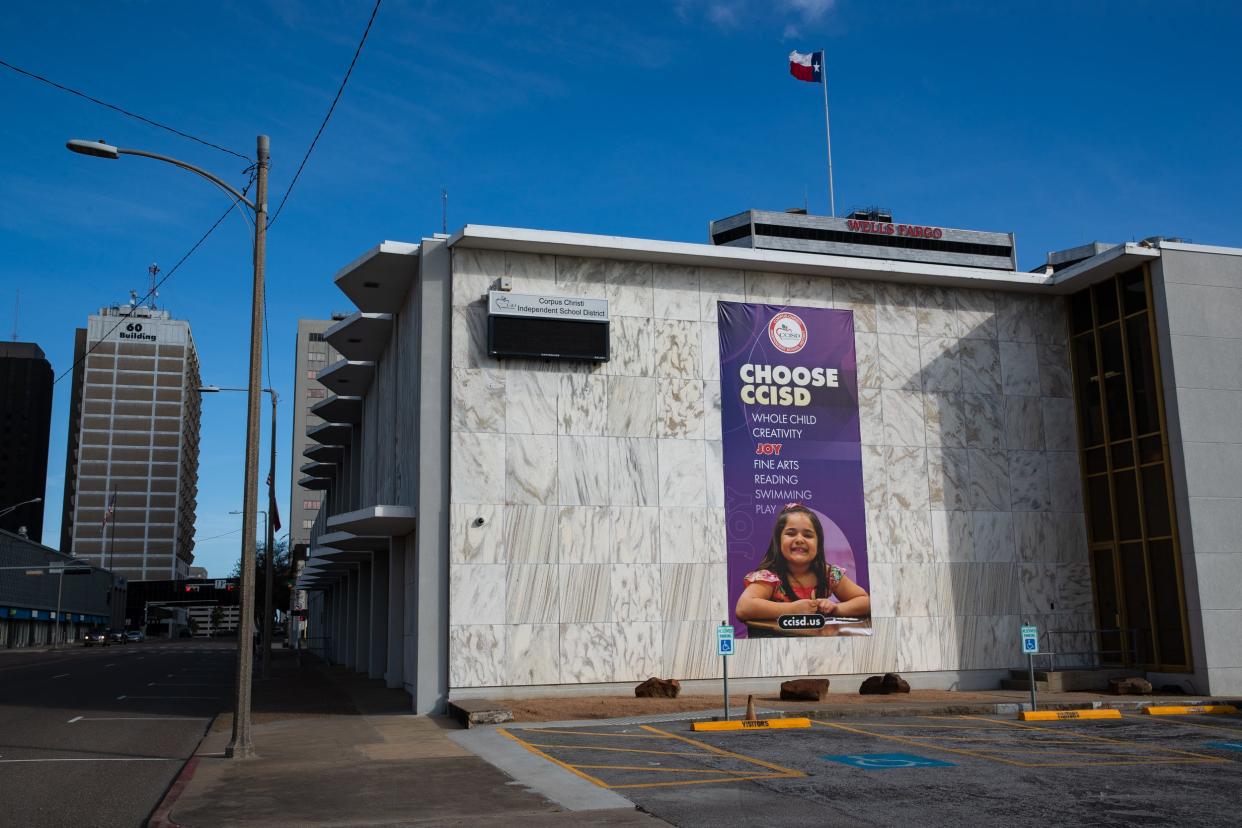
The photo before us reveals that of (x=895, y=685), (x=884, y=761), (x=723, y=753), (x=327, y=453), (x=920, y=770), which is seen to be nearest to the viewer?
(x=920, y=770)

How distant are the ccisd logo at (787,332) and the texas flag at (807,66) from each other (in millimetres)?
22292

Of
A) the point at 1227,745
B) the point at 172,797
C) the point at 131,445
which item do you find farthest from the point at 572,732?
the point at 131,445

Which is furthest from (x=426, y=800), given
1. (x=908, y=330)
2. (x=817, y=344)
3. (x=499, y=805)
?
(x=908, y=330)

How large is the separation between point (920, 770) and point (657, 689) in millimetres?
9317

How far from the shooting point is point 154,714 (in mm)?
22953

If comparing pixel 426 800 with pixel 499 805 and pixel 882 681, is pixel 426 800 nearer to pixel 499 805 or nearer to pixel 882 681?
pixel 499 805

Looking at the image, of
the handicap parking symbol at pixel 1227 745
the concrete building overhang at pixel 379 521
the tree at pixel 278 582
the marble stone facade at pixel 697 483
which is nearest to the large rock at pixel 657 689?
the marble stone facade at pixel 697 483

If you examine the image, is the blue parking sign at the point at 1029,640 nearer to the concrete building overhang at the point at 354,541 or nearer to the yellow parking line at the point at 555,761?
the yellow parking line at the point at 555,761

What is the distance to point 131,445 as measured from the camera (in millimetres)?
178250

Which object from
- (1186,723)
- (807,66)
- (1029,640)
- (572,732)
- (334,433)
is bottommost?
(1186,723)

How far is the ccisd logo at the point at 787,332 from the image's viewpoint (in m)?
25.8

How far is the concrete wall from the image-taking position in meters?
23.8

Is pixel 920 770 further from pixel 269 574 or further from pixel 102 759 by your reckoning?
pixel 269 574

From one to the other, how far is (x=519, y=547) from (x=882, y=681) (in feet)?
29.2
